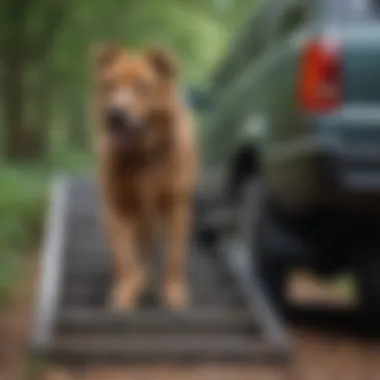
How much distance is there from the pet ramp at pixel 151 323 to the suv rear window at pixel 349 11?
75.6 inches

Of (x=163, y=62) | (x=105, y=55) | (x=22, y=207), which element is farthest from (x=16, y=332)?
(x=22, y=207)

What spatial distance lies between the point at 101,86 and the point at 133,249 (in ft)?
3.70

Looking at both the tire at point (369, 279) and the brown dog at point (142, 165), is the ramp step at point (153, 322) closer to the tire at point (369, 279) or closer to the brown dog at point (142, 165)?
the brown dog at point (142, 165)

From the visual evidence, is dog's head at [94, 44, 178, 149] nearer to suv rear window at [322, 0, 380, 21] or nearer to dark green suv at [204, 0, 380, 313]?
dark green suv at [204, 0, 380, 313]

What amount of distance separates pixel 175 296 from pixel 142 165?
91 cm

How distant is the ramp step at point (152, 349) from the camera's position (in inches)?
296

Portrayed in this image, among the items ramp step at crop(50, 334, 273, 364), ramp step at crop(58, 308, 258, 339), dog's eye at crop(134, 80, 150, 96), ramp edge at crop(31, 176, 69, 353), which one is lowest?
ramp step at crop(50, 334, 273, 364)

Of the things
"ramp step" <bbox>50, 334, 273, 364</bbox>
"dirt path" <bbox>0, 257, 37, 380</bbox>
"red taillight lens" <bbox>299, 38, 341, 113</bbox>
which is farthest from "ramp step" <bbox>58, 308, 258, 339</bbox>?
"red taillight lens" <bbox>299, 38, 341, 113</bbox>

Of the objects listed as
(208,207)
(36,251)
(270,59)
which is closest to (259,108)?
(270,59)

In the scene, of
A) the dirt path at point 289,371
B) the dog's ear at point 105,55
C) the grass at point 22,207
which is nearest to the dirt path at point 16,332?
the dirt path at point 289,371

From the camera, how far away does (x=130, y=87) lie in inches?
344

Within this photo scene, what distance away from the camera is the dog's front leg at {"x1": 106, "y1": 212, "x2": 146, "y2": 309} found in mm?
8797

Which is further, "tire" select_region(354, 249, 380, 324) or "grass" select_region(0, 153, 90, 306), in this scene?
"grass" select_region(0, 153, 90, 306)

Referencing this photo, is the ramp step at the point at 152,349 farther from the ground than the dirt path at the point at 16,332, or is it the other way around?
the ramp step at the point at 152,349
